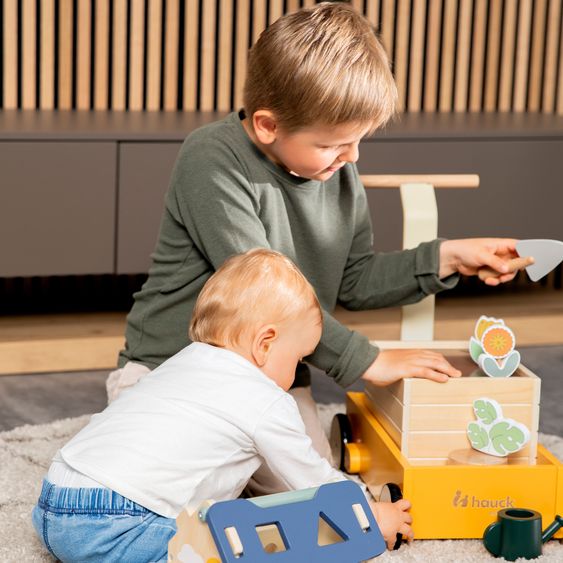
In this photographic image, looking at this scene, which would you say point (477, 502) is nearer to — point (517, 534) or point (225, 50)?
Result: point (517, 534)

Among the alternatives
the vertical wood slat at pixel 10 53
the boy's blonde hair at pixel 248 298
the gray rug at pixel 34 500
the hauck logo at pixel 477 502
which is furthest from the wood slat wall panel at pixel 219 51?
the hauck logo at pixel 477 502

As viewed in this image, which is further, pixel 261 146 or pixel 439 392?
pixel 261 146

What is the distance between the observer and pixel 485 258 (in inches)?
63.7

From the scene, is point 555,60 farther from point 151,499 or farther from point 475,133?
point 151,499

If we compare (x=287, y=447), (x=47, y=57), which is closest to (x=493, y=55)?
(x=47, y=57)

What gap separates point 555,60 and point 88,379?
1.63 metres

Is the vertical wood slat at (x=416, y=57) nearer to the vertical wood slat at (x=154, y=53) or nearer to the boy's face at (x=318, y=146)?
the vertical wood slat at (x=154, y=53)

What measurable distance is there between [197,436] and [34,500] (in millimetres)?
422

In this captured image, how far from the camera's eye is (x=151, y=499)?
127cm

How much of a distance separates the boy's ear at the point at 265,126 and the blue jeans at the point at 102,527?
554mm

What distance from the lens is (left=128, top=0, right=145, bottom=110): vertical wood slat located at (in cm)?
268

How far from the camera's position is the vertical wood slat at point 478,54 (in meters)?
2.97

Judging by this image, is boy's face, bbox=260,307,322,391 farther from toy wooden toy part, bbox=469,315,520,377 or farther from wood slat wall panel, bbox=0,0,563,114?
wood slat wall panel, bbox=0,0,563,114

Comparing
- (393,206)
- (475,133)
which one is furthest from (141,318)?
(475,133)
